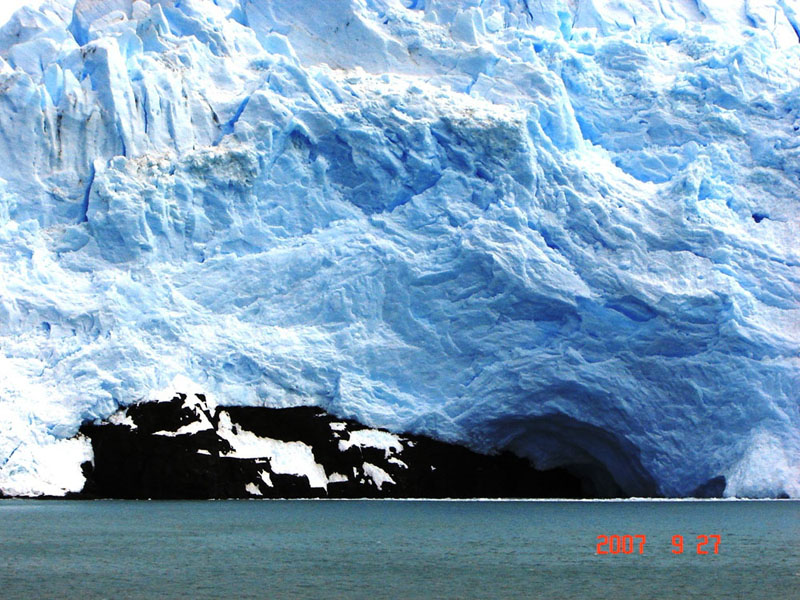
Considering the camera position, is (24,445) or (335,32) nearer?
(24,445)

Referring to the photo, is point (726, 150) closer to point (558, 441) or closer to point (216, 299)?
point (558, 441)

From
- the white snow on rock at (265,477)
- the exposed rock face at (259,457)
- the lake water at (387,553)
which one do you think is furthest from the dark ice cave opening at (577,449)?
the white snow on rock at (265,477)

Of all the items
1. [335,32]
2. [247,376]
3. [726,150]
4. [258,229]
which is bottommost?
[247,376]

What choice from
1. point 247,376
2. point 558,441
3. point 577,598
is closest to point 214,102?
point 247,376

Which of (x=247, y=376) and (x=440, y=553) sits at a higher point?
(x=247, y=376)

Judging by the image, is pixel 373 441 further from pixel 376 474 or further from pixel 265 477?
pixel 265 477

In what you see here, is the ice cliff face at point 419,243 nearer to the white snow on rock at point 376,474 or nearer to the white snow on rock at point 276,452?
the white snow on rock at point 276,452
